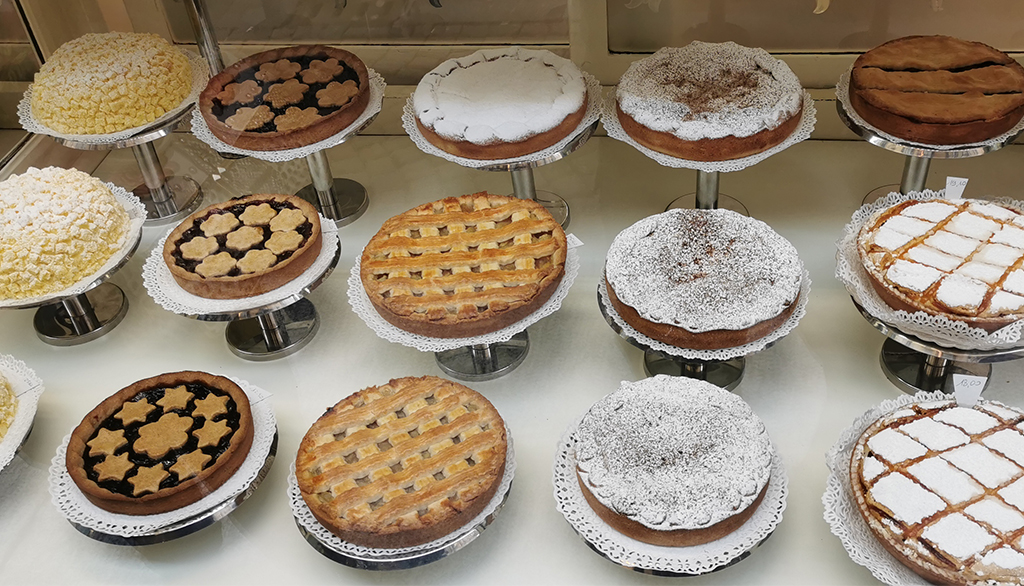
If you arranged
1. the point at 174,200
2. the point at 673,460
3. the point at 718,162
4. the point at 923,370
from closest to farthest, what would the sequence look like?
the point at 673,460, the point at 923,370, the point at 718,162, the point at 174,200

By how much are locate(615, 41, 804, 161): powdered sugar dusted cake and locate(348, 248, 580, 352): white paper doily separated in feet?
1.27

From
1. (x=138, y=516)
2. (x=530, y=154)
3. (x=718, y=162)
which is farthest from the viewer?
(x=530, y=154)

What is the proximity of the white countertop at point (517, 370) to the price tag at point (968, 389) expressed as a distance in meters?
0.28

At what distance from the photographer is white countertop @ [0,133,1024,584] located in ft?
6.03

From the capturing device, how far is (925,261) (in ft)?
6.23

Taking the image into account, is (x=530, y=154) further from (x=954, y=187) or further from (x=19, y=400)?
(x=19, y=400)

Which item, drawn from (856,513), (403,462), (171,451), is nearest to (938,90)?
(856,513)

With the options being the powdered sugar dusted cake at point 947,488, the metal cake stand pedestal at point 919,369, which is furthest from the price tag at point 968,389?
the metal cake stand pedestal at point 919,369

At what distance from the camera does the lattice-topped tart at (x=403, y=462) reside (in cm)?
170

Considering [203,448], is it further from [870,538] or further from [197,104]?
[870,538]

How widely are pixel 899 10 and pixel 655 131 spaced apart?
81 centimetres

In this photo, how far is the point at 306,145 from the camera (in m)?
2.43

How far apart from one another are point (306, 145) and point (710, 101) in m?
1.07

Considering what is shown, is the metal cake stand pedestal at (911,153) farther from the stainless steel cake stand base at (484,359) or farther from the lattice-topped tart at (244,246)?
the lattice-topped tart at (244,246)
